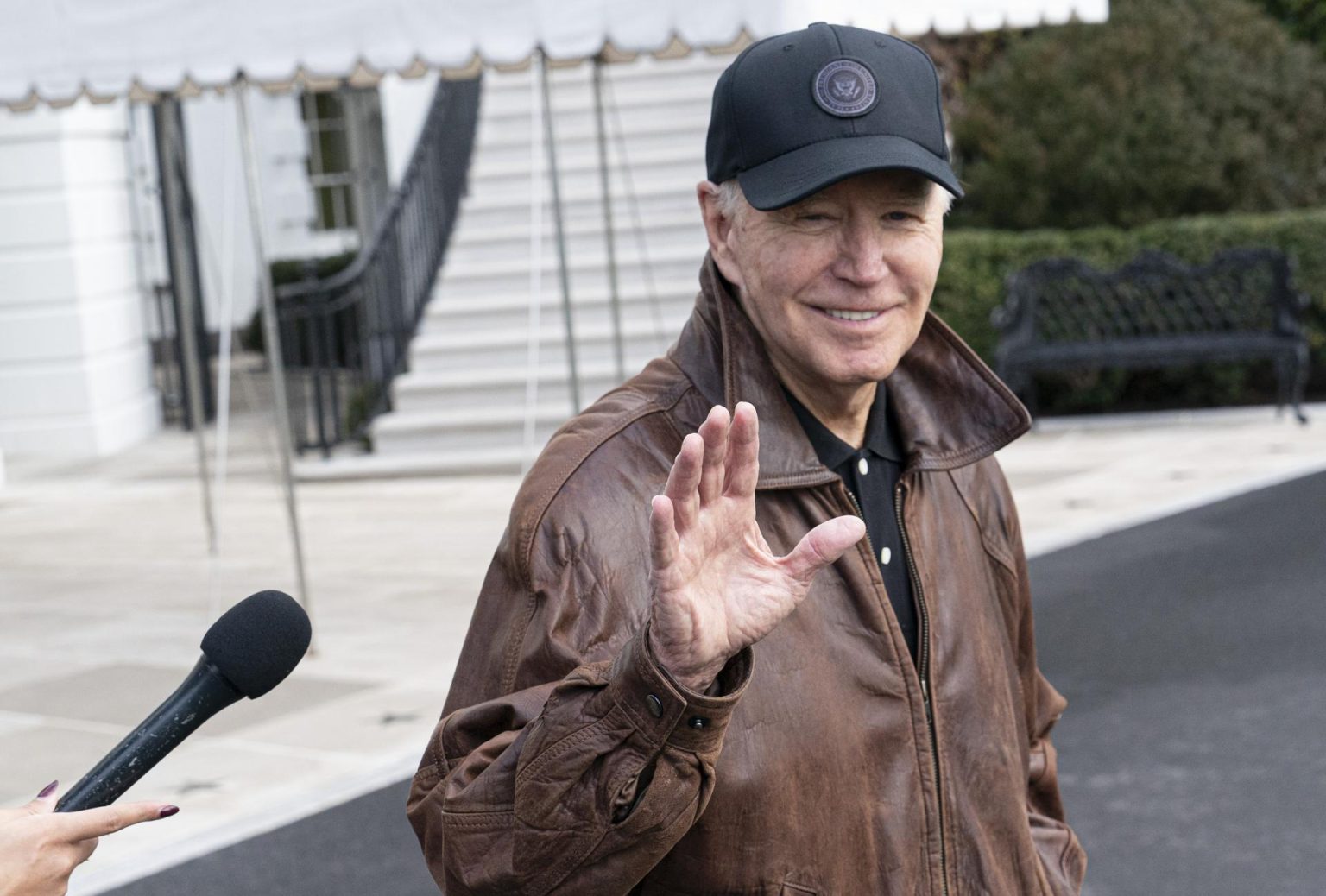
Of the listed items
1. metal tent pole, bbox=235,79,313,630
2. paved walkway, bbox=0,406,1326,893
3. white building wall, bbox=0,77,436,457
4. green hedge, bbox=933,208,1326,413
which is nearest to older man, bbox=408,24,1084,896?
paved walkway, bbox=0,406,1326,893

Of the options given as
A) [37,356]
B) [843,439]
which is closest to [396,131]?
[37,356]

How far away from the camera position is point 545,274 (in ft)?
46.7

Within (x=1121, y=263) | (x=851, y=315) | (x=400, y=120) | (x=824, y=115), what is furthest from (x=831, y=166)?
(x=400, y=120)

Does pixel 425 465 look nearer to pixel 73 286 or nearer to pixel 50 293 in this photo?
pixel 73 286

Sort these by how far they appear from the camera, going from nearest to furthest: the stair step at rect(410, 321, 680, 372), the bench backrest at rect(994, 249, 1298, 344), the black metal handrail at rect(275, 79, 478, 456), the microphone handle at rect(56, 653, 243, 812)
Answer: the microphone handle at rect(56, 653, 243, 812)
the stair step at rect(410, 321, 680, 372)
the bench backrest at rect(994, 249, 1298, 344)
the black metal handrail at rect(275, 79, 478, 456)

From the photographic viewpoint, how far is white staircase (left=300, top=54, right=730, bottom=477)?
12.9 m

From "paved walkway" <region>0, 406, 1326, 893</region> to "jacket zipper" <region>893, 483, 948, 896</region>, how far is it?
3.75 metres

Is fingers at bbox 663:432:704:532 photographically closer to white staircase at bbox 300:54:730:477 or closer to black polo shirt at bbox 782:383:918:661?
black polo shirt at bbox 782:383:918:661

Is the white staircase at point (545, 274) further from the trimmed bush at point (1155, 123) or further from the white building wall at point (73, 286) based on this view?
the trimmed bush at point (1155, 123)

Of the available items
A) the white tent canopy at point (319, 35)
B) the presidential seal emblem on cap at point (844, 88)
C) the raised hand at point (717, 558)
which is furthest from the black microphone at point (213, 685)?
the white tent canopy at point (319, 35)

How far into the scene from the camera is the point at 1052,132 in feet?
50.2

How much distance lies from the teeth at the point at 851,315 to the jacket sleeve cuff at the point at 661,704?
0.56 meters

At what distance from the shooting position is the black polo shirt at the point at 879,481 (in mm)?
2178

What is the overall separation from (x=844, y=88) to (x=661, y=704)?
76 centimetres
